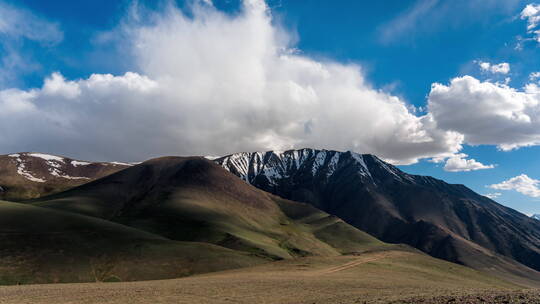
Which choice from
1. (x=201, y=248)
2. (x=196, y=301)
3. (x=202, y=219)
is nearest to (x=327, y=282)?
(x=196, y=301)

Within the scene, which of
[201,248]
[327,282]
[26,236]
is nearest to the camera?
[327,282]

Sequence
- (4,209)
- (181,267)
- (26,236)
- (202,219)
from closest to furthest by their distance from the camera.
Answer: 1. (181,267)
2. (26,236)
3. (4,209)
4. (202,219)

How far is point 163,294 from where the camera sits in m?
44.8

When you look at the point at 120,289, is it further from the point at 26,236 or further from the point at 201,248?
the point at 26,236

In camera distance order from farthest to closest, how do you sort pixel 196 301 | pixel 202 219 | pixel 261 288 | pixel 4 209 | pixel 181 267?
pixel 202 219 → pixel 4 209 → pixel 181 267 → pixel 261 288 → pixel 196 301

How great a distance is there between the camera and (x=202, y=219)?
178500mm

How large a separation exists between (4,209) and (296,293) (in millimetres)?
115456

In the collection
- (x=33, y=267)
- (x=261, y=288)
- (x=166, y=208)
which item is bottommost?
(x=33, y=267)

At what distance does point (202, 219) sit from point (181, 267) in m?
93.5

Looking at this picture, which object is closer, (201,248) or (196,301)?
(196,301)

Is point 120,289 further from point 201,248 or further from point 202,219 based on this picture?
point 202,219

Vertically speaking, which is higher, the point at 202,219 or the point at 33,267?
the point at 202,219

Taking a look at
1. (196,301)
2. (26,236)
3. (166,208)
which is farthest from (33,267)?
(166,208)

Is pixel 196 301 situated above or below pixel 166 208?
below
